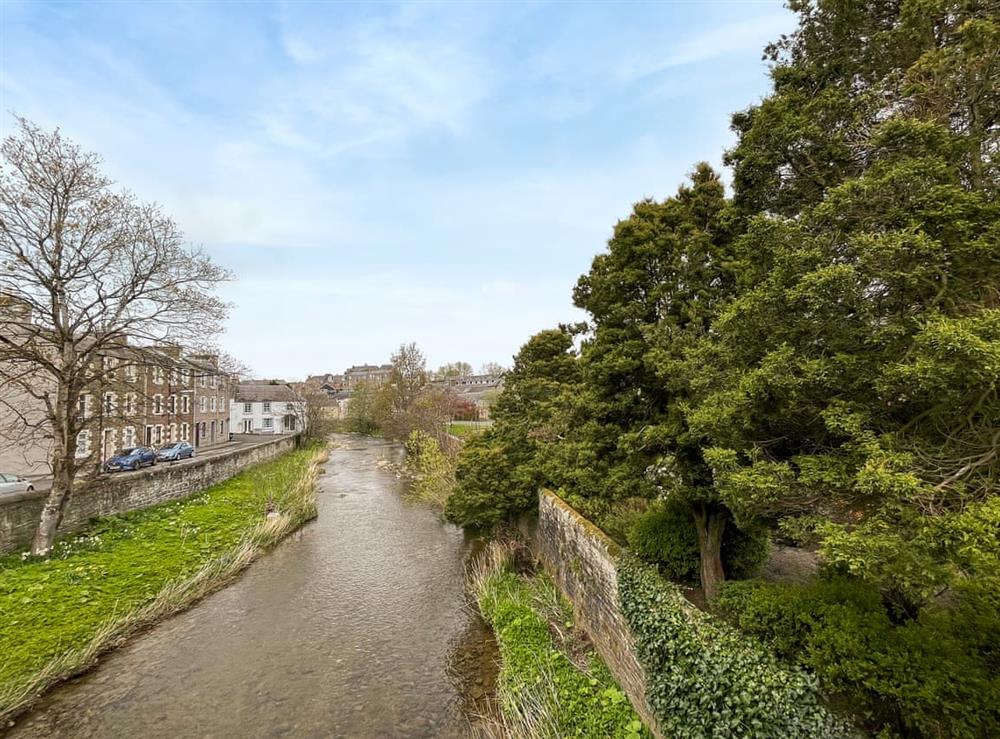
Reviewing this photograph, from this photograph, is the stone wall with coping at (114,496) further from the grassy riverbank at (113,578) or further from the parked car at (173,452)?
the parked car at (173,452)

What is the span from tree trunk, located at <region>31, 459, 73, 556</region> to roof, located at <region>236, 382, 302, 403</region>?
174ft

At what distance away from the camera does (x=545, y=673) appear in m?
8.40

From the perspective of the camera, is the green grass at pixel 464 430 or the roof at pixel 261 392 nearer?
the green grass at pixel 464 430

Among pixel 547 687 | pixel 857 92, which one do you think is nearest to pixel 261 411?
pixel 547 687

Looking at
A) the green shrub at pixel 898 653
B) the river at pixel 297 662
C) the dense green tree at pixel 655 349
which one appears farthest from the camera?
the dense green tree at pixel 655 349

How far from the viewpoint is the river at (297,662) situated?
7746 mm

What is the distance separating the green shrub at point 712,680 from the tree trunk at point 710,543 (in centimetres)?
172

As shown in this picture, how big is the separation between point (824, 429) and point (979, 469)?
1.39 metres

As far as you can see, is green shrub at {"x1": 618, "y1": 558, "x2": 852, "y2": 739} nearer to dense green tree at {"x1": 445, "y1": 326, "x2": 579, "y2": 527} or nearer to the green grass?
dense green tree at {"x1": 445, "y1": 326, "x2": 579, "y2": 527}

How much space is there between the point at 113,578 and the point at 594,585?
12.4 metres

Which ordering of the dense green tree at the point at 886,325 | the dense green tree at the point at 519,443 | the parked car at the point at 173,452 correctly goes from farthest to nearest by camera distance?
the parked car at the point at 173,452, the dense green tree at the point at 519,443, the dense green tree at the point at 886,325

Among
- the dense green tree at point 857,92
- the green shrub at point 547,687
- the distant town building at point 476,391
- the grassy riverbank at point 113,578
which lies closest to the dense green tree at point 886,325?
the dense green tree at point 857,92

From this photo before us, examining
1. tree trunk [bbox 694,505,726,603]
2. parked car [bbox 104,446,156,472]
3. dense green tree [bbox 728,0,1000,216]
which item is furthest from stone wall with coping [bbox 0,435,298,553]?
dense green tree [bbox 728,0,1000,216]

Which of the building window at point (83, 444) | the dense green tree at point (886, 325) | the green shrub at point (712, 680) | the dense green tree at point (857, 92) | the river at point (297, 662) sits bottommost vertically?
the river at point (297, 662)
